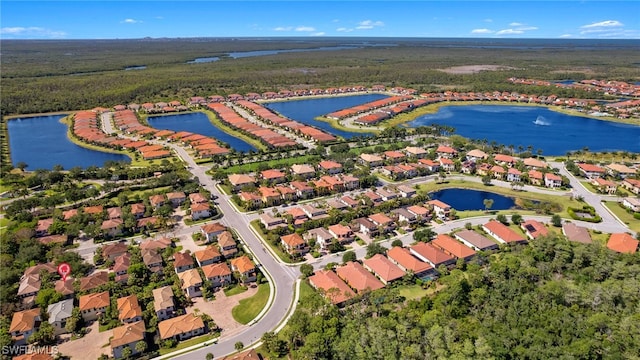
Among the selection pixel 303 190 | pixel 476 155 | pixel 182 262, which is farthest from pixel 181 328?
pixel 476 155

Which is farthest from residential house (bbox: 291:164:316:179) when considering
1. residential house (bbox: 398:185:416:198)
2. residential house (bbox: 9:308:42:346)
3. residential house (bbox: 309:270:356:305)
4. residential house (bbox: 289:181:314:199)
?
residential house (bbox: 9:308:42:346)

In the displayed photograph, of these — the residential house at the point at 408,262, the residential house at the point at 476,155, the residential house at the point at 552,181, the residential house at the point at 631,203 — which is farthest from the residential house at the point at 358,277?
the residential house at the point at 476,155

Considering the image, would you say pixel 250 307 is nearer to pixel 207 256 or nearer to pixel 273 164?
pixel 207 256

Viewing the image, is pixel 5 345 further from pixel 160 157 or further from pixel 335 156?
pixel 335 156

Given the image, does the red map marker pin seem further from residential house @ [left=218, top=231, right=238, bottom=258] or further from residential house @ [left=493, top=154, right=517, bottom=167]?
residential house @ [left=493, top=154, right=517, bottom=167]

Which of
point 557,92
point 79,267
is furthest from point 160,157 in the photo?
point 557,92

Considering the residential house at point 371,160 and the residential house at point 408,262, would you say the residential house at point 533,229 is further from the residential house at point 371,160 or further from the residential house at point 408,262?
the residential house at point 371,160

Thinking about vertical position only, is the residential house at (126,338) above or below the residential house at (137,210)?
below
